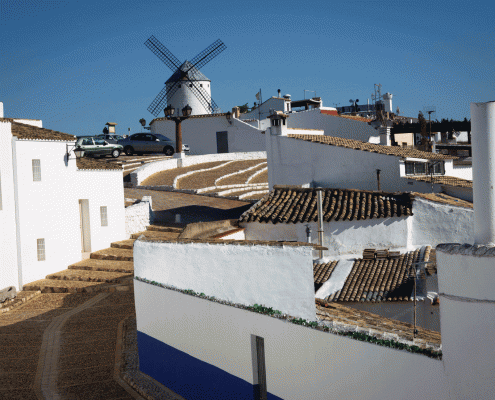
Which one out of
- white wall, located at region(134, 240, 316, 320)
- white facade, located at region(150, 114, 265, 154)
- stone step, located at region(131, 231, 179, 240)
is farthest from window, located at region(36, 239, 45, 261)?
white facade, located at region(150, 114, 265, 154)

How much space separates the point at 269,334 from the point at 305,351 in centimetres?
75

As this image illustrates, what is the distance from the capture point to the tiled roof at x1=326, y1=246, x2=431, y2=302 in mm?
15109

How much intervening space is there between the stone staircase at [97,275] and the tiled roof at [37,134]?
4.33 metres

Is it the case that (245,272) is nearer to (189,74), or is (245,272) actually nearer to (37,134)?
(37,134)

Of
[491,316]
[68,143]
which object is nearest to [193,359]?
[491,316]

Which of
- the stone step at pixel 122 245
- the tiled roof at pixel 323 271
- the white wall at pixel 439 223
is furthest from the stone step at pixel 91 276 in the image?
the white wall at pixel 439 223

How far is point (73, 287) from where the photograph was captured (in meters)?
18.5

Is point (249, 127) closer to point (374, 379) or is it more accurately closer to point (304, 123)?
point (304, 123)

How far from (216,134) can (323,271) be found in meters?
29.3

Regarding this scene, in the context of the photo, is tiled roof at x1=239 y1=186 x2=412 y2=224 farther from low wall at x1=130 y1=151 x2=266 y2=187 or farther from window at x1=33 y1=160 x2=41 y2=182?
low wall at x1=130 y1=151 x2=266 y2=187

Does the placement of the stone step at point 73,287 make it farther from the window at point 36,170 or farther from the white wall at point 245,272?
the white wall at point 245,272

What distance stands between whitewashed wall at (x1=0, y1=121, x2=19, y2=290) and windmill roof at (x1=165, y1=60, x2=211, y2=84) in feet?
114

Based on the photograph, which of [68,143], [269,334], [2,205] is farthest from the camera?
[68,143]

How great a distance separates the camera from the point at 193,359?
31.6 ft
